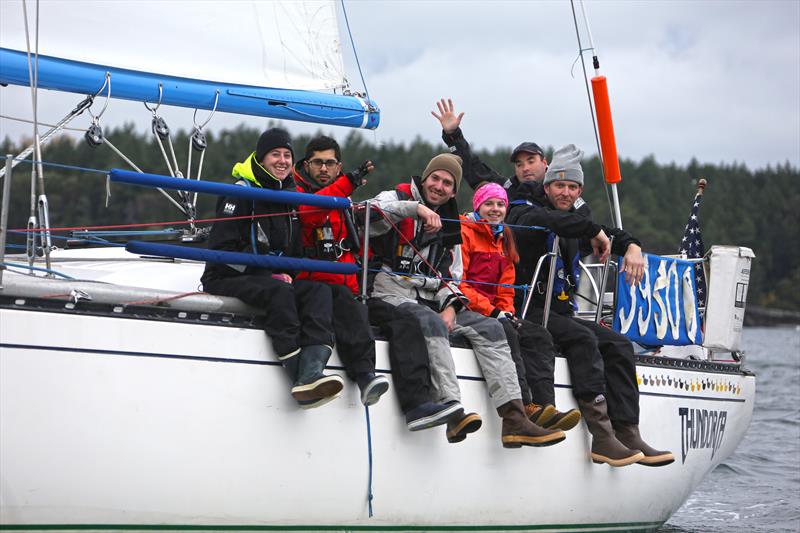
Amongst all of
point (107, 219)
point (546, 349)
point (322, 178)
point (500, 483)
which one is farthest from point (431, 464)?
point (107, 219)

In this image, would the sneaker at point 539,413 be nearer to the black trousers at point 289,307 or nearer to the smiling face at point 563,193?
the smiling face at point 563,193

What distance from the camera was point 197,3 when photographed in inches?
277

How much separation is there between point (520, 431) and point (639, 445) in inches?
→ 44.0

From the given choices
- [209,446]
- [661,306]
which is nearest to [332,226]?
[209,446]

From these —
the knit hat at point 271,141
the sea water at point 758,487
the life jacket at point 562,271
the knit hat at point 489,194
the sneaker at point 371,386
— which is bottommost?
the sea water at point 758,487

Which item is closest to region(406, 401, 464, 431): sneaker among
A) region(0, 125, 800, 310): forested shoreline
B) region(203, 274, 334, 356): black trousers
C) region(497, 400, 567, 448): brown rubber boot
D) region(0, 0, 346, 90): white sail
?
region(497, 400, 567, 448): brown rubber boot

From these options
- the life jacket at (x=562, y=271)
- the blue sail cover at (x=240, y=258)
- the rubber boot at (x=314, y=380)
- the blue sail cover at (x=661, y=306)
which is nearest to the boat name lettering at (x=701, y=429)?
the blue sail cover at (x=661, y=306)

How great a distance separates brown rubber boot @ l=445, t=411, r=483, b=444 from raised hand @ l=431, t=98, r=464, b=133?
2480 millimetres

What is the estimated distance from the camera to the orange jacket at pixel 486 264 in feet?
21.4

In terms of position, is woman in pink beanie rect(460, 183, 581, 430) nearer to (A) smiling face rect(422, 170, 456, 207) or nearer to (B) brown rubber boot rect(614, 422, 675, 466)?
(A) smiling face rect(422, 170, 456, 207)

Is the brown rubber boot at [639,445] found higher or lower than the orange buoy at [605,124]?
lower

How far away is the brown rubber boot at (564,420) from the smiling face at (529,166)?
6.17 ft

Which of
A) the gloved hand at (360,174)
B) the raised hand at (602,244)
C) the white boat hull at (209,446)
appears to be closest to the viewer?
the white boat hull at (209,446)

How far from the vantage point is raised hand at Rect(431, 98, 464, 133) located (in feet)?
25.3
